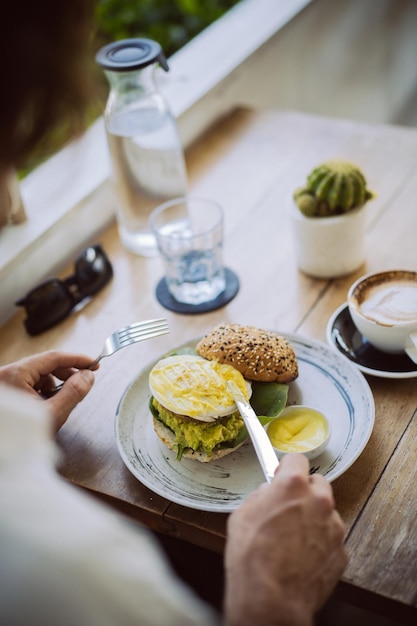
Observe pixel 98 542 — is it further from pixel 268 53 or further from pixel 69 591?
pixel 268 53

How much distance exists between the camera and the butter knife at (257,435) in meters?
1.03

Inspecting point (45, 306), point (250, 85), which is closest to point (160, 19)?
point (250, 85)

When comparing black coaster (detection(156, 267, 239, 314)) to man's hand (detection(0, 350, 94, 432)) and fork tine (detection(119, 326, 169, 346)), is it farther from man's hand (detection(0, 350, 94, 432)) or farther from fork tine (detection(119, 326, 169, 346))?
man's hand (detection(0, 350, 94, 432))

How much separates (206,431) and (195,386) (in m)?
0.07

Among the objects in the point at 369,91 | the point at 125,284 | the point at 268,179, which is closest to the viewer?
the point at 125,284

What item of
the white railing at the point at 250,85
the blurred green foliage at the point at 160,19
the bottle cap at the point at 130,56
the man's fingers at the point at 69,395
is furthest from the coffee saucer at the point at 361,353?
the blurred green foliage at the point at 160,19

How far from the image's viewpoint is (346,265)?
1530mm

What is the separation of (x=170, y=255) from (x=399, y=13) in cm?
242

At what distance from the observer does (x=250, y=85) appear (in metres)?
2.40

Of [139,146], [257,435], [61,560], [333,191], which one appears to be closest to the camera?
[61,560]

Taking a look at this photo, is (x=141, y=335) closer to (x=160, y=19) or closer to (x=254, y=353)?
(x=254, y=353)

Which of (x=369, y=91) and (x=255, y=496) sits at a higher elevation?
(x=255, y=496)

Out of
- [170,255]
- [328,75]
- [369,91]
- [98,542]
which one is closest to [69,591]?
[98,542]

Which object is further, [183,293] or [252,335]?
[183,293]
